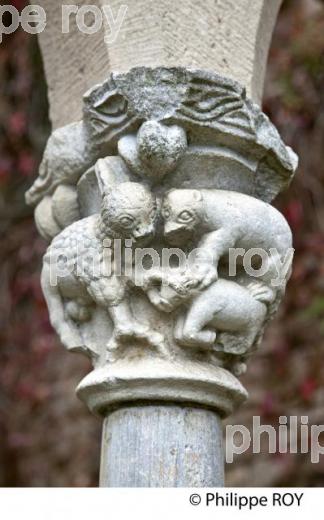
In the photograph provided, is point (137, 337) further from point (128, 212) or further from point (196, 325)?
point (128, 212)

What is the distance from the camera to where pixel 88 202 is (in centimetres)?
171

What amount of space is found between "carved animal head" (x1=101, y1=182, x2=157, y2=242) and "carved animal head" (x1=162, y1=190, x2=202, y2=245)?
0.03 metres

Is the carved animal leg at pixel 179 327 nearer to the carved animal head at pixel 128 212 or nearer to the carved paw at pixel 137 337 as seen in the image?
the carved paw at pixel 137 337

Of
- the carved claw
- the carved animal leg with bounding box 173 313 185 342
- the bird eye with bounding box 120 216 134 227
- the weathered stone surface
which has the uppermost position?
the bird eye with bounding box 120 216 134 227

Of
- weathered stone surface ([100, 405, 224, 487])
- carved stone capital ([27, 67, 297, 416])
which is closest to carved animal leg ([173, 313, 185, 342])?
carved stone capital ([27, 67, 297, 416])

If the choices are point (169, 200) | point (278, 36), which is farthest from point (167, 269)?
point (278, 36)

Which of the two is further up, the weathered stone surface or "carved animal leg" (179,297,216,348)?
"carved animal leg" (179,297,216,348)

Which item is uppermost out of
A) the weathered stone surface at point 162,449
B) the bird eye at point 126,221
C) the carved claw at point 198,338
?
the bird eye at point 126,221

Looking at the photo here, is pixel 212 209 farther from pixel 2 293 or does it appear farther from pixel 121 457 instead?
pixel 2 293

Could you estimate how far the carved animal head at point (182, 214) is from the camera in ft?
5.08

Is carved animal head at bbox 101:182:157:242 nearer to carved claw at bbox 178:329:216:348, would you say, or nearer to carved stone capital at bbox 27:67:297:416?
carved stone capital at bbox 27:67:297:416

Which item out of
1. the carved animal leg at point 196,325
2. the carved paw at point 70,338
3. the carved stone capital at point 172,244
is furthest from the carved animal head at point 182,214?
the carved paw at point 70,338

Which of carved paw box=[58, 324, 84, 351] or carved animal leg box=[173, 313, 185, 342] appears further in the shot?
carved paw box=[58, 324, 84, 351]

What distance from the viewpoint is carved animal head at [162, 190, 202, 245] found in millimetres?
1550
